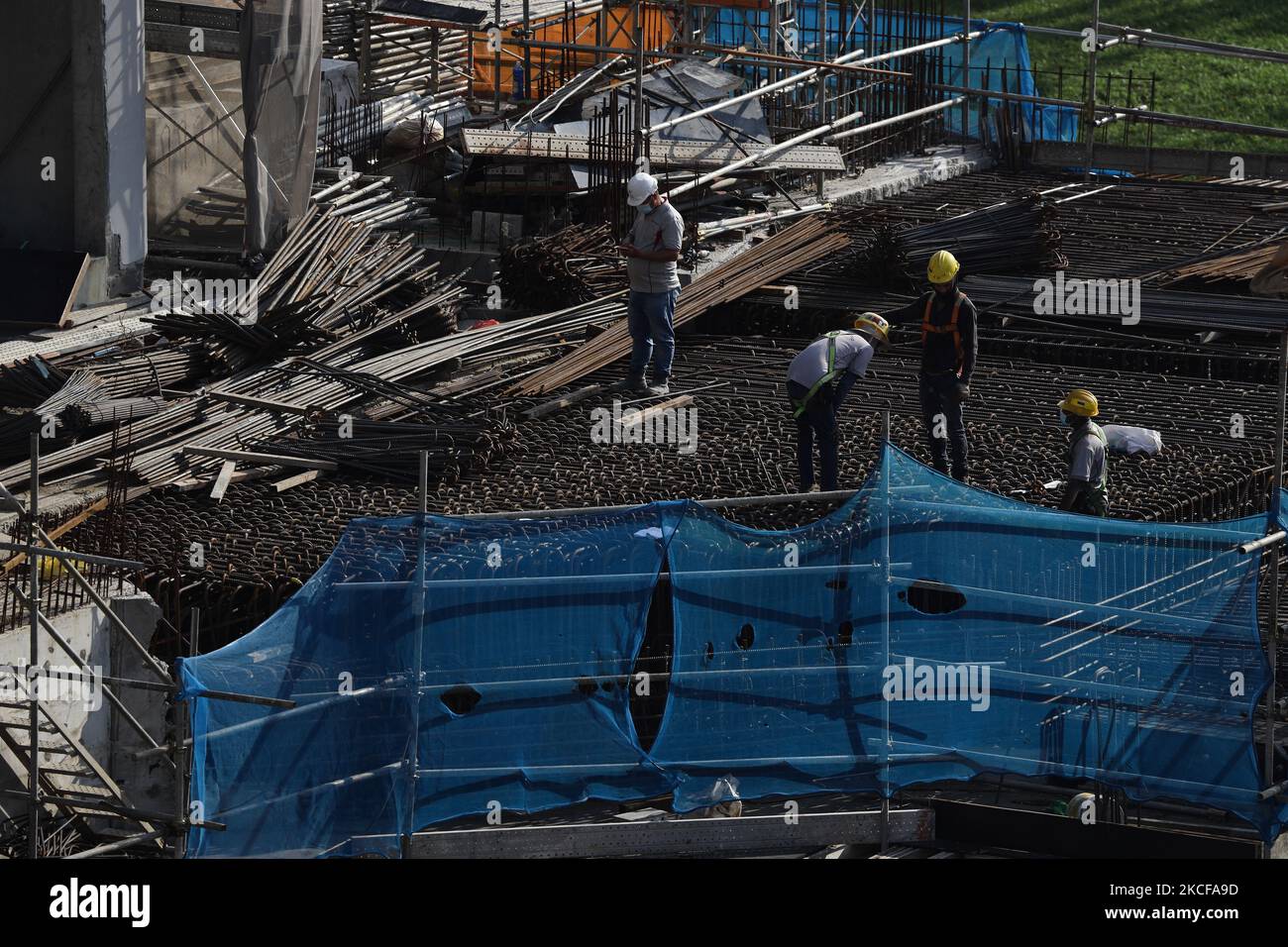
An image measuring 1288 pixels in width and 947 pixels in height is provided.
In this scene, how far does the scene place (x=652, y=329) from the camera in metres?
18.9

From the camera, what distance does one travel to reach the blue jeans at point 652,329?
18.5 metres

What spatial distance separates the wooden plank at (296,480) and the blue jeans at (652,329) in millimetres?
3188

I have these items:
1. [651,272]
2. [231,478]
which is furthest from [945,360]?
[231,478]

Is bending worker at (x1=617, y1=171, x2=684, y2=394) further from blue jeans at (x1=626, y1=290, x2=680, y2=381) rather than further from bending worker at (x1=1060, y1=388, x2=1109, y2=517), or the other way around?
bending worker at (x1=1060, y1=388, x2=1109, y2=517)

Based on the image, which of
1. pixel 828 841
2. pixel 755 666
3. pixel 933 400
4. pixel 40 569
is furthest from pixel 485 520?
pixel 933 400

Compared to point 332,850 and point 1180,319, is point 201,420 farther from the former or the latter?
point 1180,319

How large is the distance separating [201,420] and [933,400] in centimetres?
577

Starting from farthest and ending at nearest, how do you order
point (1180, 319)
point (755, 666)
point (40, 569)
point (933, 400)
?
point (1180, 319) < point (933, 400) < point (40, 569) < point (755, 666)

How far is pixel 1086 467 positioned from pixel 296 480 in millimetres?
5821

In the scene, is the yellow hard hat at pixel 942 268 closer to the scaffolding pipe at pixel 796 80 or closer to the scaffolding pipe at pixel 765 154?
the scaffolding pipe at pixel 765 154

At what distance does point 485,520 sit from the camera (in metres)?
12.2

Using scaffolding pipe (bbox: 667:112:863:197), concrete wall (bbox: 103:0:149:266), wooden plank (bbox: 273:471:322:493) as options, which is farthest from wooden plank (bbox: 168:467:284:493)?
scaffolding pipe (bbox: 667:112:863:197)
